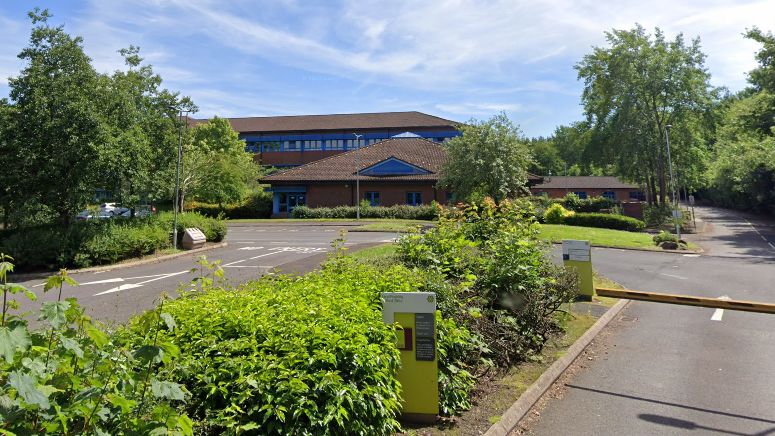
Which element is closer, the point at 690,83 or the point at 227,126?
the point at 690,83

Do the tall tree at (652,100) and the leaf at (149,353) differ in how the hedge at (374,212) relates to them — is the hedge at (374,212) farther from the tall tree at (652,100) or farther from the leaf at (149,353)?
the leaf at (149,353)

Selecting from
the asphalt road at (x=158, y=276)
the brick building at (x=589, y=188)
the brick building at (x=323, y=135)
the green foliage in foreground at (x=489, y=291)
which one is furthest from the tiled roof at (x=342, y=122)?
the green foliage in foreground at (x=489, y=291)

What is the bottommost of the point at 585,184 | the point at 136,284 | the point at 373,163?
the point at 136,284

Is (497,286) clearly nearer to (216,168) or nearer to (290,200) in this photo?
(290,200)

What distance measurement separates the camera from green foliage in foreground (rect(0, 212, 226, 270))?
1723 centimetres

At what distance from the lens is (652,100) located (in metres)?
49.4

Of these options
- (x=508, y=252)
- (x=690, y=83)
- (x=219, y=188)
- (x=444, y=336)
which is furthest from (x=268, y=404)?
(x=690, y=83)

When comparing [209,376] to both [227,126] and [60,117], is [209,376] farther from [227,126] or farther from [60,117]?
[227,126]

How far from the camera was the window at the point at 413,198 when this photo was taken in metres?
48.4

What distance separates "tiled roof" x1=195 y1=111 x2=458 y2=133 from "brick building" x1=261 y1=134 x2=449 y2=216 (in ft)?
92.6

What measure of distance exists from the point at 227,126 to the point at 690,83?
164ft

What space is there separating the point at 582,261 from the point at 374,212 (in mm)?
34265

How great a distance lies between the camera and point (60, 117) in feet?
57.4

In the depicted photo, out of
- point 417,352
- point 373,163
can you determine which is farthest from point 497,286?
point 373,163
